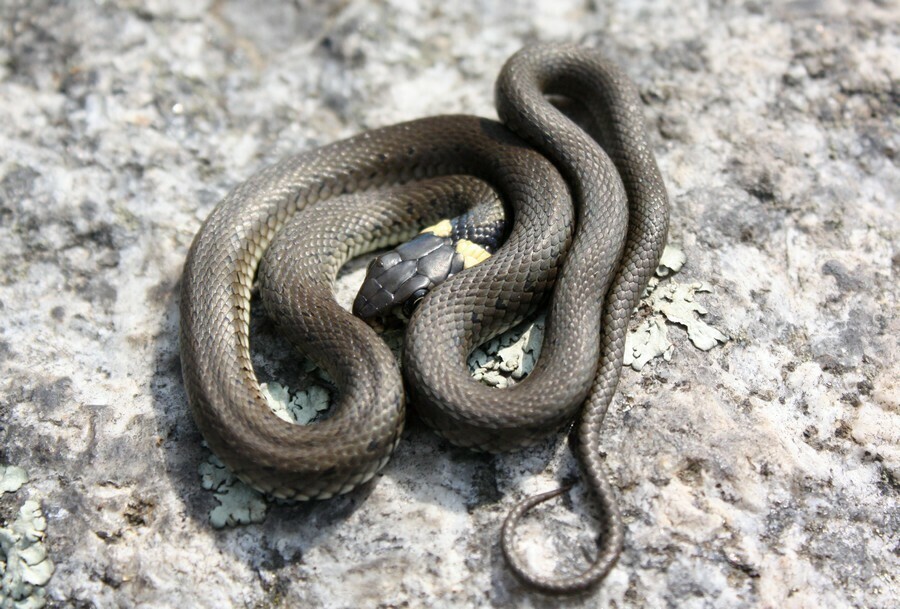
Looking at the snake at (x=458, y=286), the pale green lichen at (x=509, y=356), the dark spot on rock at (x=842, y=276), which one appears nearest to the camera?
the snake at (x=458, y=286)

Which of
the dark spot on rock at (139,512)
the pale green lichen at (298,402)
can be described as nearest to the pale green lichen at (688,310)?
the pale green lichen at (298,402)

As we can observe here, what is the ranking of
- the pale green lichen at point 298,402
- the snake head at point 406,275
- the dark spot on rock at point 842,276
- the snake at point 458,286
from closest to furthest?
1. the snake at point 458,286
2. the pale green lichen at point 298,402
3. the snake head at point 406,275
4. the dark spot on rock at point 842,276

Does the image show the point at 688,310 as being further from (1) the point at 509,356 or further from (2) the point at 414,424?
(2) the point at 414,424

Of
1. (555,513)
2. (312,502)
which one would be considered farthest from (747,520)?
(312,502)

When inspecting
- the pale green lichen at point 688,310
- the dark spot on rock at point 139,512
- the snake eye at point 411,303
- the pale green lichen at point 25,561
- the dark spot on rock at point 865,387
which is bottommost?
the pale green lichen at point 25,561

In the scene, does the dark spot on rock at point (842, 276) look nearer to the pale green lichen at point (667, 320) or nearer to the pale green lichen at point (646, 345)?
the pale green lichen at point (667, 320)

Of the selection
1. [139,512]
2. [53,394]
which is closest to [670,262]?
[139,512]

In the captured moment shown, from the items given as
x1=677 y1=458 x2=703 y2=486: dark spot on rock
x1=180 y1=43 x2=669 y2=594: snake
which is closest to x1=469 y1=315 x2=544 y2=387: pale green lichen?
x1=180 y1=43 x2=669 y2=594: snake

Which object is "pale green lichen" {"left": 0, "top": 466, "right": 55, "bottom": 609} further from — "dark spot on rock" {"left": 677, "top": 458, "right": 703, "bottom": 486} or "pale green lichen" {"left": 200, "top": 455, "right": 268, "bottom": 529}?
"dark spot on rock" {"left": 677, "top": 458, "right": 703, "bottom": 486}
